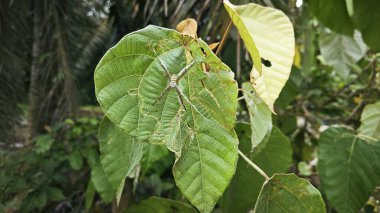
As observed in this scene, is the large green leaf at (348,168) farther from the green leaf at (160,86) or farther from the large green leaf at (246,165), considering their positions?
the green leaf at (160,86)

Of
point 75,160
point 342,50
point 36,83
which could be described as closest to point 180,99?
point 342,50

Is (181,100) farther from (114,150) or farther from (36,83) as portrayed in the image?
(36,83)

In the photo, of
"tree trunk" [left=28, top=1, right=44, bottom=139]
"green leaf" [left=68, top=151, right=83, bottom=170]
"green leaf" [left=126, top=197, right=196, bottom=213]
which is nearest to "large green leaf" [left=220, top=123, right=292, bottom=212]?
"green leaf" [left=126, top=197, right=196, bottom=213]

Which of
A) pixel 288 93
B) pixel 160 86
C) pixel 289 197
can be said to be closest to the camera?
pixel 160 86

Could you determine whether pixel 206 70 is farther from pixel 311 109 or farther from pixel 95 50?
pixel 95 50

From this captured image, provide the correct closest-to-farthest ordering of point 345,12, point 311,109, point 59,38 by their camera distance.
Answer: point 345,12 → point 311,109 → point 59,38

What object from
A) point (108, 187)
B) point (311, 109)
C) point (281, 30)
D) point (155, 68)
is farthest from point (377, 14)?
point (311, 109)

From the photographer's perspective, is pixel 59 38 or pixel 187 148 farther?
pixel 59 38
